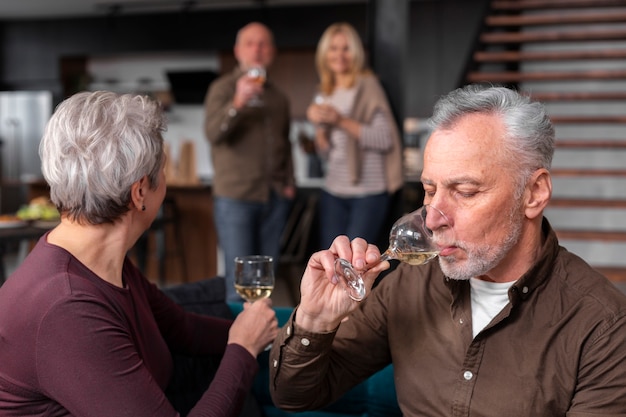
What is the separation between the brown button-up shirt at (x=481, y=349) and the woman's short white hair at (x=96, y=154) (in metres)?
0.44

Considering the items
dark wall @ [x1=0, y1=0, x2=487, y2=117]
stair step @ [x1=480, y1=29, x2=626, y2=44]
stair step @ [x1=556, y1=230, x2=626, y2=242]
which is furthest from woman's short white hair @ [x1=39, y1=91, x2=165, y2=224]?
dark wall @ [x1=0, y1=0, x2=487, y2=117]

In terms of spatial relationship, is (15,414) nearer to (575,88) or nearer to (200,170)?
(575,88)

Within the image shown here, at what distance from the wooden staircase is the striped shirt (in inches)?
58.4

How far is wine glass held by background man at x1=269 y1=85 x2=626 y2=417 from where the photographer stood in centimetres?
145

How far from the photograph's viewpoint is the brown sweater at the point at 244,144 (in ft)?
12.8

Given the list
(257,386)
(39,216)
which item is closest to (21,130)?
(39,216)

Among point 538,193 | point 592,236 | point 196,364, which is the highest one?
point 538,193

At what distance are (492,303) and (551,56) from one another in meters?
4.30

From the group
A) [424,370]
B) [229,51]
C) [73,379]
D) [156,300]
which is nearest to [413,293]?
[424,370]

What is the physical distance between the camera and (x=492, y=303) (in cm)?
162

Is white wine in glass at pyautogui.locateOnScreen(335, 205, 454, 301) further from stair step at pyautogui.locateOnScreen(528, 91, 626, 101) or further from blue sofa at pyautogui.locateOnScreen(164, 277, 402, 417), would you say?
stair step at pyautogui.locateOnScreen(528, 91, 626, 101)

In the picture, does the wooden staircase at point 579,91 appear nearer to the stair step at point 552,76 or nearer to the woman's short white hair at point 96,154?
the stair step at point 552,76

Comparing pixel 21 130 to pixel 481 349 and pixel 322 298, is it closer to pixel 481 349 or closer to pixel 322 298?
pixel 322 298

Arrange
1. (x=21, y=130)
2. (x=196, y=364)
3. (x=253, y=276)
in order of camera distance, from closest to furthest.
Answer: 1. (x=253, y=276)
2. (x=196, y=364)
3. (x=21, y=130)
